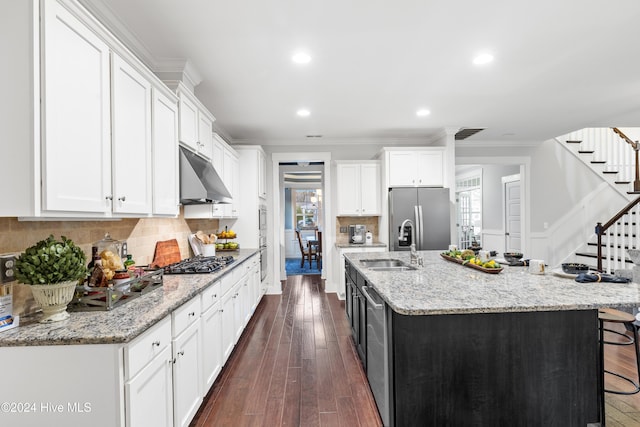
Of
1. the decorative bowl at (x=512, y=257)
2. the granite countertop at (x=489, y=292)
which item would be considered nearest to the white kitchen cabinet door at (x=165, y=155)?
the granite countertop at (x=489, y=292)

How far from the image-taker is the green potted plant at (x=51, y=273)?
131cm

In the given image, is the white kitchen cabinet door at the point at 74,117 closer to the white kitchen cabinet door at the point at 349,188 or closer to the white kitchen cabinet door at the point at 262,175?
the white kitchen cabinet door at the point at 262,175

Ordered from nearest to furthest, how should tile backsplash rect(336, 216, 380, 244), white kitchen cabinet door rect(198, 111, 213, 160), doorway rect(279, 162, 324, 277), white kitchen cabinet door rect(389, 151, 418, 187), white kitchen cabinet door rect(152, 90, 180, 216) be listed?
white kitchen cabinet door rect(152, 90, 180, 216), white kitchen cabinet door rect(198, 111, 213, 160), white kitchen cabinet door rect(389, 151, 418, 187), tile backsplash rect(336, 216, 380, 244), doorway rect(279, 162, 324, 277)

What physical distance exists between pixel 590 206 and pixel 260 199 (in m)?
6.01

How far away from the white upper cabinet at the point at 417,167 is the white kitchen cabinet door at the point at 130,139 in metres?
3.81

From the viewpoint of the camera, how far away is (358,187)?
5.47 m

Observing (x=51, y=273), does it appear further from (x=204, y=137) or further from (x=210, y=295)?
(x=204, y=137)

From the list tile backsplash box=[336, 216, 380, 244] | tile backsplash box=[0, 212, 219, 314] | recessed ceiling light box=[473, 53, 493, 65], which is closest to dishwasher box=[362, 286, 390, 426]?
tile backsplash box=[0, 212, 219, 314]

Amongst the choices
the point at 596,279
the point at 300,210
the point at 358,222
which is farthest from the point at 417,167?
the point at 300,210

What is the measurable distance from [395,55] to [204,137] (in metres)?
1.97

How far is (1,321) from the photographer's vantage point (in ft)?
4.27

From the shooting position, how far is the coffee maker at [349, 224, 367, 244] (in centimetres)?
548

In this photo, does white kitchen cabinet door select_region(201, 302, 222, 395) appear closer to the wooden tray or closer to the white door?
the wooden tray

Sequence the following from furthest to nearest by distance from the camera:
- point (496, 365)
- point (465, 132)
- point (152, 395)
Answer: point (465, 132) → point (496, 365) → point (152, 395)
